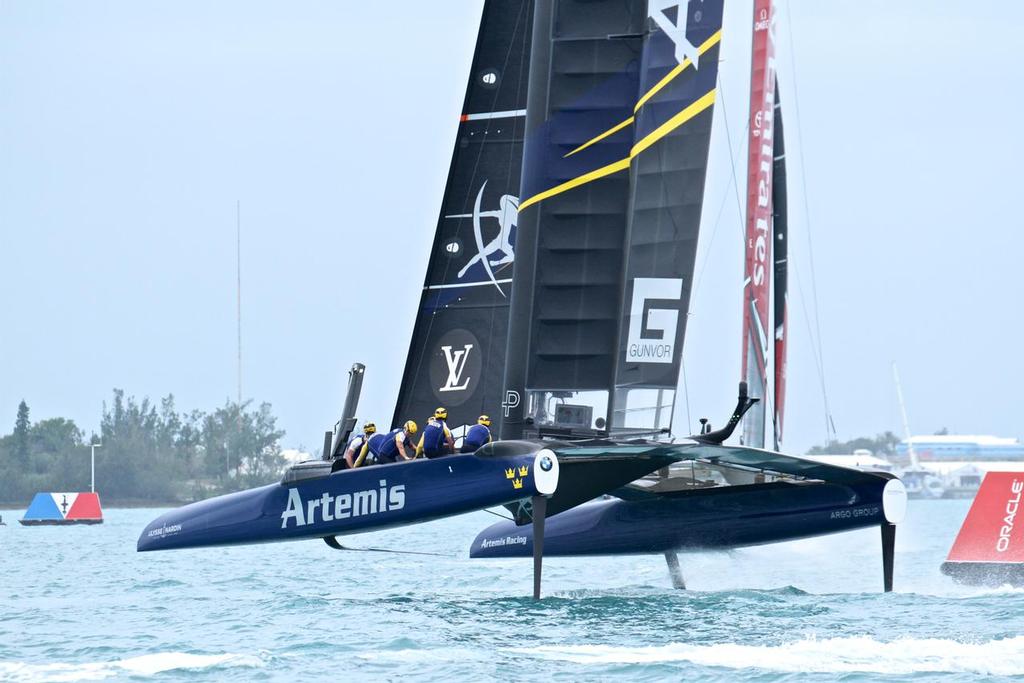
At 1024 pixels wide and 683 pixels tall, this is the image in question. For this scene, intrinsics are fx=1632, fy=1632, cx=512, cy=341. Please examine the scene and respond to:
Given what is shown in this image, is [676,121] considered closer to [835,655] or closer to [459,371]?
[459,371]

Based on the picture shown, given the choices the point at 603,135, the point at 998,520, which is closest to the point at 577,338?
the point at 603,135

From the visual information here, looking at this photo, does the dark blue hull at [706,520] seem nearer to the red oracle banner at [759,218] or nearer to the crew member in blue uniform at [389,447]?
the red oracle banner at [759,218]

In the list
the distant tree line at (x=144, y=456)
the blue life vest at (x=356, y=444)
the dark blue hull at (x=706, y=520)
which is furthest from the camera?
the distant tree line at (x=144, y=456)

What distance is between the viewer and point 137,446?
86.0 metres

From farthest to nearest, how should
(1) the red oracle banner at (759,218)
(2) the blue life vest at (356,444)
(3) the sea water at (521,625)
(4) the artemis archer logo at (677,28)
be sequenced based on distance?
(1) the red oracle banner at (759,218) < (4) the artemis archer logo at (677,28) < (2) the blue life vest at (356,444) < (3) the sea water at (521,625)

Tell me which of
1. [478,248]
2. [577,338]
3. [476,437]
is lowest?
[476,437]

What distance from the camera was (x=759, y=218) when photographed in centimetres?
1836

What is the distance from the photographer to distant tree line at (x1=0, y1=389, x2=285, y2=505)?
81.3 meters

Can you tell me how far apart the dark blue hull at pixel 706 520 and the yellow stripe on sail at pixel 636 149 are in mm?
3524

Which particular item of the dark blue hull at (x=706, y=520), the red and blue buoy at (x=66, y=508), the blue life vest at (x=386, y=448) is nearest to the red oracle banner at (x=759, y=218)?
the dark blue hull at (x=706, y=520)

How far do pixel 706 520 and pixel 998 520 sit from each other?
2.79 m

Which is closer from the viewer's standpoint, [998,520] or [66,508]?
[998,520]

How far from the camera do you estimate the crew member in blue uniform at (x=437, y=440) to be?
14.2 metres

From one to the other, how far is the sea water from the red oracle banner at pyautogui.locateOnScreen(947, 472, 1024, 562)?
0.44 m
